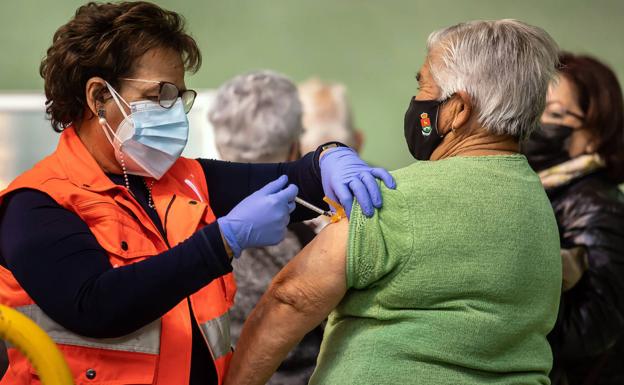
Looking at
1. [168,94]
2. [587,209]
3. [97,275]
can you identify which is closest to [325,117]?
[587,209]

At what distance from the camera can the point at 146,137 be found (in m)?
1.90

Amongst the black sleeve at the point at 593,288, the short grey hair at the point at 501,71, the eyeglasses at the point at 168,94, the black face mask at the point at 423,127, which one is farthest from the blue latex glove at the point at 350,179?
the black sleeve at the point at 593,288

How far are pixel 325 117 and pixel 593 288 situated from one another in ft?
5.48

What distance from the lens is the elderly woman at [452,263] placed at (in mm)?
1612

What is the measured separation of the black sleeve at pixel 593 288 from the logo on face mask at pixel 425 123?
3.57 feet

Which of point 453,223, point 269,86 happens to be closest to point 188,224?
point 453,223

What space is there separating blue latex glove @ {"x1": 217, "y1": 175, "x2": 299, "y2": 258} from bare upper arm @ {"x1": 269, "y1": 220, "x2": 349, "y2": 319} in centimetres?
8

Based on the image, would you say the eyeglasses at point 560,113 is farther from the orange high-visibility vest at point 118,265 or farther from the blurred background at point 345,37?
the blurred background at point 345,37

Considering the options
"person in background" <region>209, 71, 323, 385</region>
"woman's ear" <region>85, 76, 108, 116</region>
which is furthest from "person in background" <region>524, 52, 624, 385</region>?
"woman's ear" <region>85, 76, 108, 116</region>

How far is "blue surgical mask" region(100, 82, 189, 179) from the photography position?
1.88 metres

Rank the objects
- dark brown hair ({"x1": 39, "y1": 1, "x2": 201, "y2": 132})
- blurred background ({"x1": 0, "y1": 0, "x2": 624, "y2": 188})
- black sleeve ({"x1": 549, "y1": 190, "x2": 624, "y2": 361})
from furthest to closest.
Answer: blurred background ({"x1": 0, "y1": 0, "x2": 624, "y2": 188}), black sleeve ({"x1": 549, "y1": 190, "x2": 624, "y2": 361}), dark brown hair ({"x1": 39, "y1": 1, "x2": 201, "y2": 132})

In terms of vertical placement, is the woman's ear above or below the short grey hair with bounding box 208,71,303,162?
above

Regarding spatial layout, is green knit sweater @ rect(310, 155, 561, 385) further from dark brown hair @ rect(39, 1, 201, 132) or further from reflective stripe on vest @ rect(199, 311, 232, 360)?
dark brown hair @ rect(39, 1, 201, 132)

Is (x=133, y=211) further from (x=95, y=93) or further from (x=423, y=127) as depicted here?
(x=423, y=127)
